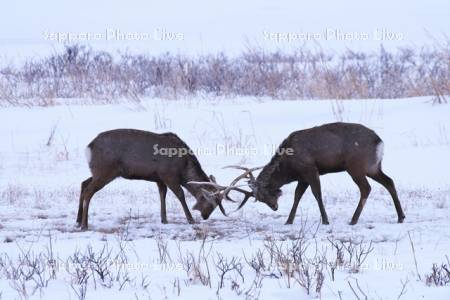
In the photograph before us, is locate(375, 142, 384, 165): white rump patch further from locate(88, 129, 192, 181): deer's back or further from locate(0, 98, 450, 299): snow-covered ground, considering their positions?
locate(88, 129, 192, 181): deer's back

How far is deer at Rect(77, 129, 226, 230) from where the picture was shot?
10.3 m

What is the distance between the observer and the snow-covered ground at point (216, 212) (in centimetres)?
673

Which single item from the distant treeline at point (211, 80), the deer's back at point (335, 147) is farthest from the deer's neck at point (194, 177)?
the distant treeline at point (211, 80)

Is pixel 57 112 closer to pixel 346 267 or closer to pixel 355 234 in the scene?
pixel 355 234

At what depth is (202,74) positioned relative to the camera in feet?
74.6

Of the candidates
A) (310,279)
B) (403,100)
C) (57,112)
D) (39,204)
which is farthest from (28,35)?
(310,279)

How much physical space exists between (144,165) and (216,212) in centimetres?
147

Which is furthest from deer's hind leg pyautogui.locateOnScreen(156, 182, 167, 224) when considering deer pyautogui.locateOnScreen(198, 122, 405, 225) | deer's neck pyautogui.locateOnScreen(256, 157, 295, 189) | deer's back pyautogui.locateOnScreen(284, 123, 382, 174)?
deer's back pyautogui.locateOnScreen(284, 123, 382, 174)

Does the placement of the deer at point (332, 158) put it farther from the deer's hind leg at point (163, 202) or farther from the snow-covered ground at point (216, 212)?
the deer's hind leg at point (163, 202)

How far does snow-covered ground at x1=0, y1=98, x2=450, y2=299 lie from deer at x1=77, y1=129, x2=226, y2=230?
33 cm

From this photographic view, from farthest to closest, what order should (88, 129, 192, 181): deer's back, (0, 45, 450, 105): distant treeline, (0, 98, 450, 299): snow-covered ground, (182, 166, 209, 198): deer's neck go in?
(0, 45, 450, 105): distant treeline
(182, 166, 209, 198): deer's neck
(88, 129, 192, 181): deer's back
(0, 98, 450, 299): snow-covered ground

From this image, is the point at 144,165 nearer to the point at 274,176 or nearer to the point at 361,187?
the point at 274,176

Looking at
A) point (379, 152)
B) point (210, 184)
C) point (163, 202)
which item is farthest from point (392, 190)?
point (163, 202)

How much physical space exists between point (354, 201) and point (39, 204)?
13.4 feet
